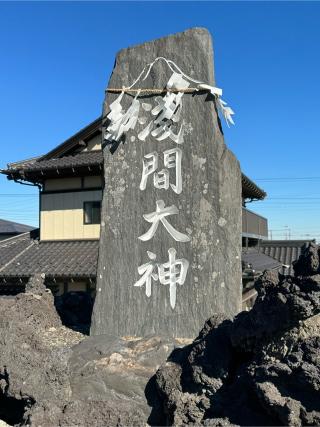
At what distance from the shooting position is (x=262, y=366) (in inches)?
114

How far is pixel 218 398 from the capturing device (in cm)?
315

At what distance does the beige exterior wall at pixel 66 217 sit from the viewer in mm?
13219

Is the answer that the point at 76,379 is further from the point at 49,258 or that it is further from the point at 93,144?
the point at 93,144

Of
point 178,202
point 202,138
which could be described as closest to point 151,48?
point 202,138

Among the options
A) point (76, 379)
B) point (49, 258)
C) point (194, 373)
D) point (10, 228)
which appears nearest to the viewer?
point (194, 373)

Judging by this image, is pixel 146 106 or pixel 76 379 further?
pixel 146 106

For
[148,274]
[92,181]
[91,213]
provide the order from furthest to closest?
1. [91,213]
2. [92,181]
3. [148,274]

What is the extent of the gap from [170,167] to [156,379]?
251 cm

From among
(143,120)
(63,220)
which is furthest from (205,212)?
(63,220)

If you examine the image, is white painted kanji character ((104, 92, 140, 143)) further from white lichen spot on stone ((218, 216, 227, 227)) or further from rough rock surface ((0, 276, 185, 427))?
rough rock surface ((0, 276, 185, 427))

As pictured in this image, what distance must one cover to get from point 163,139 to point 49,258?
8321 millimetres

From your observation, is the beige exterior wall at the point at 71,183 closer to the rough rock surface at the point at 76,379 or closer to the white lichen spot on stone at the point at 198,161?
the white lichen spot on stone at the point at 198,161


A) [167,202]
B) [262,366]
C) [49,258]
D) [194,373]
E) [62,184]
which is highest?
[62,184]

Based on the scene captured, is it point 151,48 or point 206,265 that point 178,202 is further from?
point 151,48
